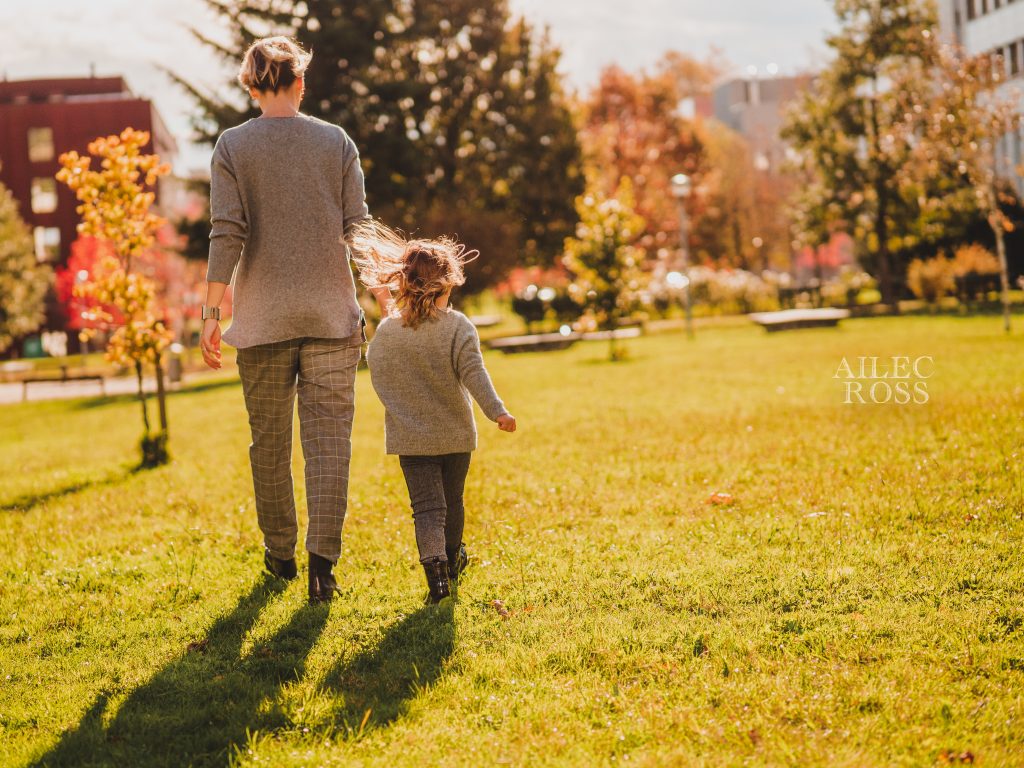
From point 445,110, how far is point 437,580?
1314 inches

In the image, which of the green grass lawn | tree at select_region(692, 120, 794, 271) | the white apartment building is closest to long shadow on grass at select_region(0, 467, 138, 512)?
the green grass lawn

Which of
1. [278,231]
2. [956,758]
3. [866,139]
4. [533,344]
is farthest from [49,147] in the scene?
[956,758]

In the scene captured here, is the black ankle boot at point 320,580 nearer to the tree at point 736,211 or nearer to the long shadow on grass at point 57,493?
the long shadow on grass at point 57,493

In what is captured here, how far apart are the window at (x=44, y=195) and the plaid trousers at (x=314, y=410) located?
5885cm

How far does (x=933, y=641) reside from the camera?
337cm

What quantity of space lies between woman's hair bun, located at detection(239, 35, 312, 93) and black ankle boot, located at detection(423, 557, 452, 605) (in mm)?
2198

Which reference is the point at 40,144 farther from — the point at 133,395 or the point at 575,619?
the point at 575,619

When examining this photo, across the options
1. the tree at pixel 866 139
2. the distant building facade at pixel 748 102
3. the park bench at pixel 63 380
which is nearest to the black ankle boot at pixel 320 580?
the park bench at pixel 63 380

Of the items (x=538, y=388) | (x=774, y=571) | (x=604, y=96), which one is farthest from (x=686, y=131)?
(x=774, y=571)

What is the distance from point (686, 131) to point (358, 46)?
23.0 metres

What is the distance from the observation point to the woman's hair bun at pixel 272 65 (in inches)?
166

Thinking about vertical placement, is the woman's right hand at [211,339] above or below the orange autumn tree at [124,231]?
below

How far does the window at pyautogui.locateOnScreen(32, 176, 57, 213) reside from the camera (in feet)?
185

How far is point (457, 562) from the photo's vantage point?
4617 mm
